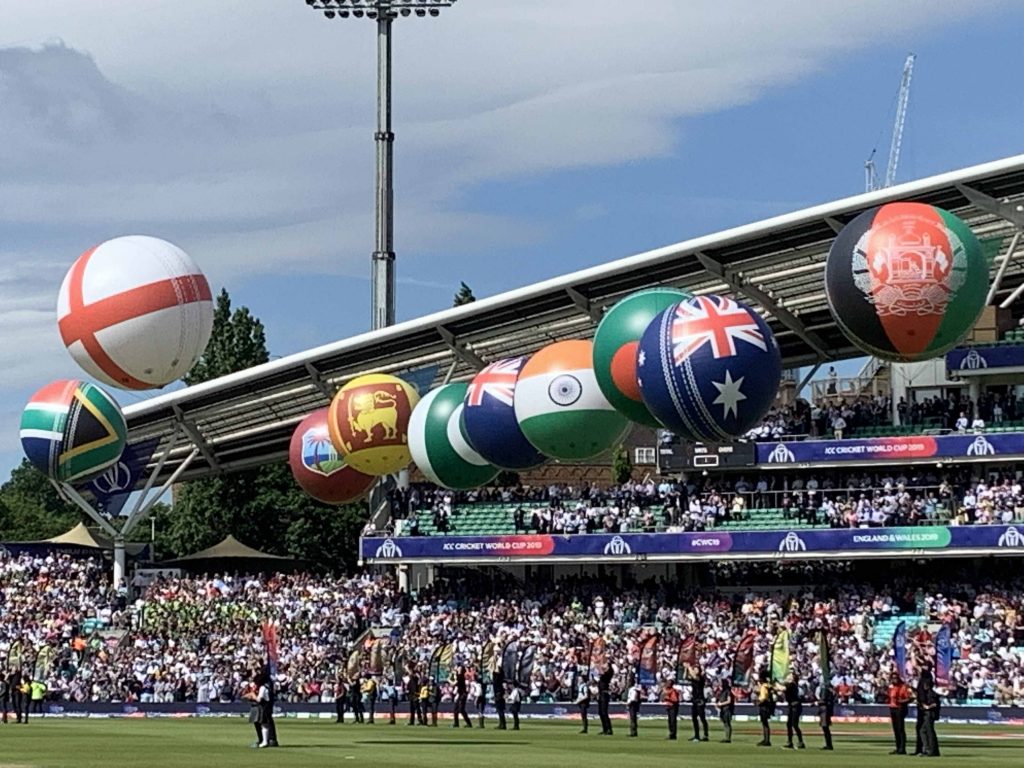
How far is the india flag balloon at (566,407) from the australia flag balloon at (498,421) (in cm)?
57

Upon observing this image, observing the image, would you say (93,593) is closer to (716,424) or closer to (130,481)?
(130,481)

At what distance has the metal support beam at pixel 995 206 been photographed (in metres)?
49.1

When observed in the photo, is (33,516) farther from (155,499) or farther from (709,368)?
(709,368)

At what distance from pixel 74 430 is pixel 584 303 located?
15.3 meters

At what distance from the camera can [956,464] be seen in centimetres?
5541

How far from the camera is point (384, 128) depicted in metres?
68.4

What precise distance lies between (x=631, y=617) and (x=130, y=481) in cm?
1910

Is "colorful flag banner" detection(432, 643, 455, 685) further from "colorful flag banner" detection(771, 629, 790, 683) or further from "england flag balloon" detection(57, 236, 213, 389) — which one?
"england flag balloon" detection(57, 236, 213, 389)

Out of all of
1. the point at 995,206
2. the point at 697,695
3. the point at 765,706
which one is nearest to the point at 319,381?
the point at 995,206

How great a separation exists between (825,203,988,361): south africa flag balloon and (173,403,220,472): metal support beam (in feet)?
112

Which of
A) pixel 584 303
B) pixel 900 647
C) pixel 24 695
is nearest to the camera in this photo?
pixel 900 647

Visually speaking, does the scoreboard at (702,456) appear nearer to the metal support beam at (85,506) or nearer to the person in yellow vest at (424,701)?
the person in yellow vest at (424,701)

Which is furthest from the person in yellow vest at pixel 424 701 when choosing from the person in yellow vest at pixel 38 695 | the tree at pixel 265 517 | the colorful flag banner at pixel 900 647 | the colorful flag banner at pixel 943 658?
the tree at pixel 265 517

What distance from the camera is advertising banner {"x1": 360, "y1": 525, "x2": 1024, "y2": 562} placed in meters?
50.9
